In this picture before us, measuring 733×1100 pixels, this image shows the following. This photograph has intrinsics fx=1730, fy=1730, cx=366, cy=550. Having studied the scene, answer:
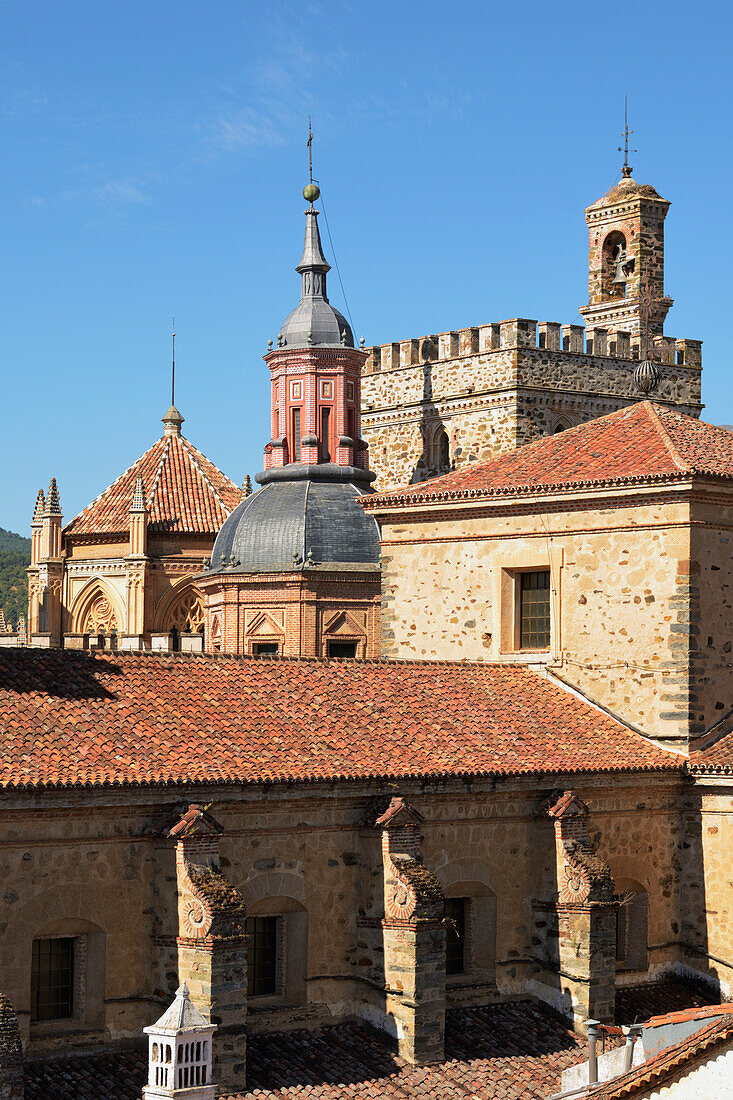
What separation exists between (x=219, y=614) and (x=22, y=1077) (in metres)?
26.1

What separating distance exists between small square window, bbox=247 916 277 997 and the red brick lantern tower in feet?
63.1

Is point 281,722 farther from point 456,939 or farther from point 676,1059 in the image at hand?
point 676,1059

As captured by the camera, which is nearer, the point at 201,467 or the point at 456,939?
the point at 456,939

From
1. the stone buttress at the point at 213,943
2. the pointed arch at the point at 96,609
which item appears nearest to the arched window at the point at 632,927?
the stone buttress at the point at 213,943

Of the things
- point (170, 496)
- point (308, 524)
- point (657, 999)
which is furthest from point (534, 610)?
point (170, 496)

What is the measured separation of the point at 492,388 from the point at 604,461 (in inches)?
676

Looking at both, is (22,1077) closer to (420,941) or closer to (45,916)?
(45,916)

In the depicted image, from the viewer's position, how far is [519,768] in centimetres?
2555

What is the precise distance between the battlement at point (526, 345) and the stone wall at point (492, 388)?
0.03 m

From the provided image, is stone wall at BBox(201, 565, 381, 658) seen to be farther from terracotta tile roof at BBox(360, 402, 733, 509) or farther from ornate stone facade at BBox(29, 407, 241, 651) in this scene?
terracotta tile roof at BBox(360, 402, 733, 509)

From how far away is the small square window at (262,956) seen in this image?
23516 millimetres

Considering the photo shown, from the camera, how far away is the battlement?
1854 inches

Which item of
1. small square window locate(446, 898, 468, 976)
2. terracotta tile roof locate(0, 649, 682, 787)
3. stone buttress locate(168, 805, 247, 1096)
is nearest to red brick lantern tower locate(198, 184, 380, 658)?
terracotta tile roof locate(0, 649, 682, 787)

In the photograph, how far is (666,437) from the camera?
3014cm
